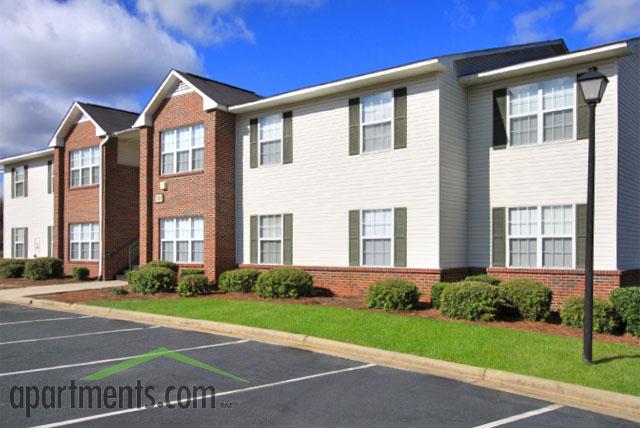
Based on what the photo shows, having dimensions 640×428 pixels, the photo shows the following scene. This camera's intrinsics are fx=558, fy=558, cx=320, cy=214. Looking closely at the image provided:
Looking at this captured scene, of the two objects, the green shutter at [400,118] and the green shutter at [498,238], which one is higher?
the green shutter at [400,118]

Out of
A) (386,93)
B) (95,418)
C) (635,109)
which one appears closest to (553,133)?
(635,109)

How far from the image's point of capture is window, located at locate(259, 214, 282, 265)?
18.7 metres

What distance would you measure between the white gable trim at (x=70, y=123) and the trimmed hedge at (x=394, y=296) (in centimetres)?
1587

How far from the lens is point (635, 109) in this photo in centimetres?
1508

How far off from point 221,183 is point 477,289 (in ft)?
34.1

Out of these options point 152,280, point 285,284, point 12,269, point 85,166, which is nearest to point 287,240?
point 285,284

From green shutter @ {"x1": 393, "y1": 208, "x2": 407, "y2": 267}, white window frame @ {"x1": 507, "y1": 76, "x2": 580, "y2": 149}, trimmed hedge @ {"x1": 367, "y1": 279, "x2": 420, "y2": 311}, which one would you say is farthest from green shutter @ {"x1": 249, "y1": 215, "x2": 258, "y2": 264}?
white window frame @ {"x1": 507, "y1": 76, "x2": 580, "y2": 149}

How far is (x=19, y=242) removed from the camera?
100 feet

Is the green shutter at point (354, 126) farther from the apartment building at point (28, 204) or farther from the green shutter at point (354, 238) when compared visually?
the apartment building at point (28, 204)

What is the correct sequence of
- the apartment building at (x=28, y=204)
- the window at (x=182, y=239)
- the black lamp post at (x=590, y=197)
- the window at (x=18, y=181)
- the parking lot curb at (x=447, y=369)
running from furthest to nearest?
the window at (x=18, y=181), the apartment building at (x=28, y=204), the window at (x=182, y=239), the black lamp post at (x=590, y=197), the parking lot curb at (x=447, y=369)

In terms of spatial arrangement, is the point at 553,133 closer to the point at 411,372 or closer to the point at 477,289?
the point at 477,289

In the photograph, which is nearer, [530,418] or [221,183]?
[530,418]

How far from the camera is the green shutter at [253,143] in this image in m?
19.3

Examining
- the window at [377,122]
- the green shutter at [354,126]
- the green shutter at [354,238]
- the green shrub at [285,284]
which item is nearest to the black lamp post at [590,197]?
the window at [377,122]
